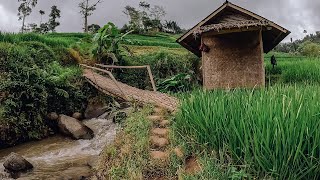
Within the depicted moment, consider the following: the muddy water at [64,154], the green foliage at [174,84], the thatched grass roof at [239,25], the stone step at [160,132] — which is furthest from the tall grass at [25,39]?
the stone step at [160,132]

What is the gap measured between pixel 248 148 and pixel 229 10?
7.99 m

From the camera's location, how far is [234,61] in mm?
10844

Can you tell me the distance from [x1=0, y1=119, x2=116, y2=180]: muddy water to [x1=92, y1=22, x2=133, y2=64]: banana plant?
14.9ft

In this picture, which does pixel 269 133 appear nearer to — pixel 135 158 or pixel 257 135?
pixel 257 135

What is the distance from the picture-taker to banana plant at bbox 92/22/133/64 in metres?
14.9

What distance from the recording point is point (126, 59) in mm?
15406

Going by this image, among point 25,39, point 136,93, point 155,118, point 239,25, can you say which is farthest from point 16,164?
point 25,39

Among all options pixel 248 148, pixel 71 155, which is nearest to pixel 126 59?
pixel 71 155

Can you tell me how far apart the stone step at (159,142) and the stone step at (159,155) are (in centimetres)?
16

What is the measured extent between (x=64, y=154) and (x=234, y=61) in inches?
198

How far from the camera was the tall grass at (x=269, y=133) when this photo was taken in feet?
10.0

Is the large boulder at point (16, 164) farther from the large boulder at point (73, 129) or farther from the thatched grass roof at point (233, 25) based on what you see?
the thatched grass roof at point (233, 25)

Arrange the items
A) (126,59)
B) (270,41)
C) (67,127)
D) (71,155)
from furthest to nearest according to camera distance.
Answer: (126,59) < (270,41) < (67,127) < (71,155)

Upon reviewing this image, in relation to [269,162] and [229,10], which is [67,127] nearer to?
[229,10]
